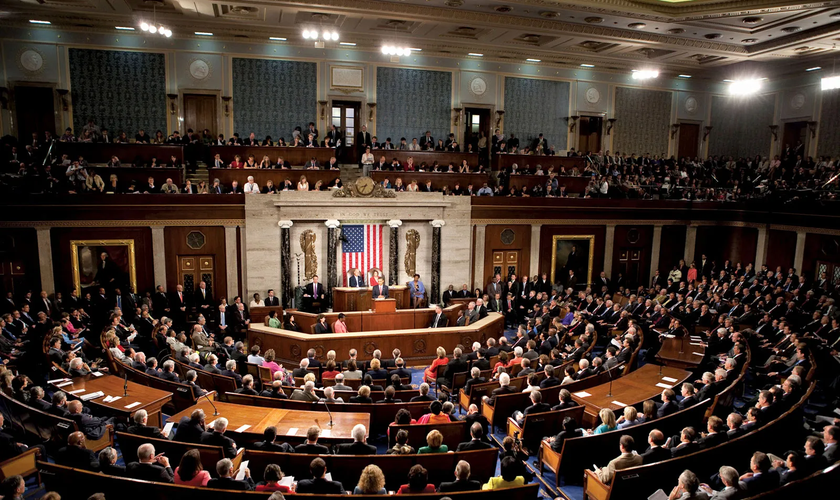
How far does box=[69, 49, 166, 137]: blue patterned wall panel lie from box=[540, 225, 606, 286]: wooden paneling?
1392 centimetres

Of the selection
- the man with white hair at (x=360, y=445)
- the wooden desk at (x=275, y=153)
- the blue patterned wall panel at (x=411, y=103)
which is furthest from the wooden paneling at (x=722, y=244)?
the man with white hair at (x=360, y=445)

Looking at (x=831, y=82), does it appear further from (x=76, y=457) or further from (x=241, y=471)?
(x=76, y=457)

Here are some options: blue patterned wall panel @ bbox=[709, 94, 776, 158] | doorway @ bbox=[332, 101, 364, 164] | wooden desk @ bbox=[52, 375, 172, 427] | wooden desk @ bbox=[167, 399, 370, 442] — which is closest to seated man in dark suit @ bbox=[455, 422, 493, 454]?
wooden desk @ bbox=[167, 399, 370, 442]

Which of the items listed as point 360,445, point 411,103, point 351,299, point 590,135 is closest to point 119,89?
point 411,103

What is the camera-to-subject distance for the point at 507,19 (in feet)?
52.2

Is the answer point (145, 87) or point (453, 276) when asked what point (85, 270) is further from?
point (453, 276)

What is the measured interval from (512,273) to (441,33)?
8687 mm

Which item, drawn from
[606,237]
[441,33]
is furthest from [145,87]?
[606,237]

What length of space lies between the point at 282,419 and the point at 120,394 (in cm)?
287

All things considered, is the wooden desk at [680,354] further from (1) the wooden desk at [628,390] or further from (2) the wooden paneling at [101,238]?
(2) the wooden paneling at [101,238]

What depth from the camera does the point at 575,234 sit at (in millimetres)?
17922

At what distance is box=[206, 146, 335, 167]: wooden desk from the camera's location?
55.2 ft

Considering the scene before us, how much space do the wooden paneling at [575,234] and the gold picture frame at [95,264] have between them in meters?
12.8

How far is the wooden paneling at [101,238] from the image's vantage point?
13852 millimetres
